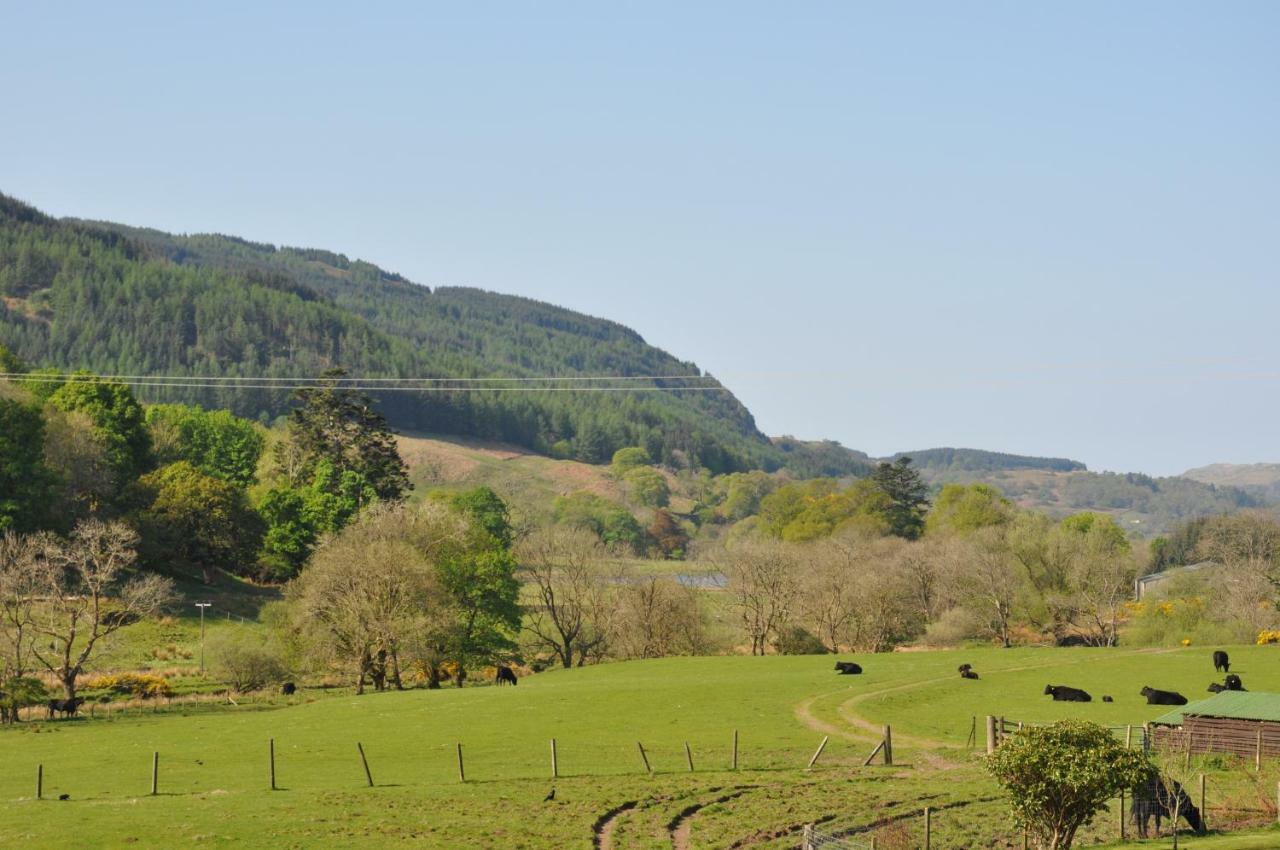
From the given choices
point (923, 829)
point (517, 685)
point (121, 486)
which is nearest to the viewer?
point (923, 829)

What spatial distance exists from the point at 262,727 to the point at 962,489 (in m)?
108

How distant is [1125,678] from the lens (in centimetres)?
6681

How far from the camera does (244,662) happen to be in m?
76.8

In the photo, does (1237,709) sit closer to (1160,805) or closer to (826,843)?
(1160,805)

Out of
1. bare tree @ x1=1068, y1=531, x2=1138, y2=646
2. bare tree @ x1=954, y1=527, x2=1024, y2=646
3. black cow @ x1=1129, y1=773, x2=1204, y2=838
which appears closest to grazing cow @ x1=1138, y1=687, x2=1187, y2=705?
black cow @ x1=1129, y1=773, x2=1204, y2=838

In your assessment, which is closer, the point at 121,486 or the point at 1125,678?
the point at 1125,678

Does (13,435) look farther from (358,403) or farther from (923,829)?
(923,829)

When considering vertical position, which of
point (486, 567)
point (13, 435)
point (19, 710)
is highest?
point (13, 435)

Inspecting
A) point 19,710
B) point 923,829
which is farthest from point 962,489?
point 923,829

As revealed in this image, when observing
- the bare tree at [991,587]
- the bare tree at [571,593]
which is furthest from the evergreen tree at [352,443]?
the bare tree at [991,587]

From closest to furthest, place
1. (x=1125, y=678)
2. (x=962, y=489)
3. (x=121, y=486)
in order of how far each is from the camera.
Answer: (x=1125, y=678) → (x=121, y=486) → (x=962, y=489)

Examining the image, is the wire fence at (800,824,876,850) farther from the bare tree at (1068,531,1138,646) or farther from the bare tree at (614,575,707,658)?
the bare tree at (1068,531,1138,646)

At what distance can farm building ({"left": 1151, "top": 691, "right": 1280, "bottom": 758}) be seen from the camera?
1692 inches

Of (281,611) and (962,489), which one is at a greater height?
(962,489)
